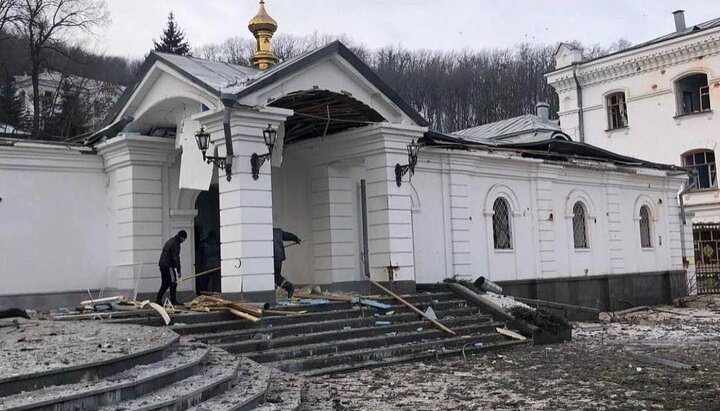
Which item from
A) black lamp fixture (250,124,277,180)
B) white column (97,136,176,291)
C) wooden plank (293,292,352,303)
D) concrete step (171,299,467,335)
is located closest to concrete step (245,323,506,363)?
concrete step (171,299,467,335)

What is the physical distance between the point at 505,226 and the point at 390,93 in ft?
21.4

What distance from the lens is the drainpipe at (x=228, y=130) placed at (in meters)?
13.6

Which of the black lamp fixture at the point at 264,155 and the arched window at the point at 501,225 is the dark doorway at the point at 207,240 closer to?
the black lamp fixture at the point at 264,155

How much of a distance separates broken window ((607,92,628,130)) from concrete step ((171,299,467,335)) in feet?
77.8

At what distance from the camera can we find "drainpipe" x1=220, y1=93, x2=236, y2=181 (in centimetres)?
1362

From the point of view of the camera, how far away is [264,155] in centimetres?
1423

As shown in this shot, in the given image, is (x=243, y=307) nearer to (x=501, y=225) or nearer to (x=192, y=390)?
(x=192, y=390)

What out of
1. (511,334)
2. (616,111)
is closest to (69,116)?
(616,111)

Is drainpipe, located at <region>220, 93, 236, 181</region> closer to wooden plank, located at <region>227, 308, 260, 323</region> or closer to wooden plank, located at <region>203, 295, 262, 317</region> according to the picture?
wooden plank, located at <region>203, 295, 262, 317</region>

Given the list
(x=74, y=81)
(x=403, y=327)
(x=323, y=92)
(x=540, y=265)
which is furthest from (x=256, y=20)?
(x=74, y=81)

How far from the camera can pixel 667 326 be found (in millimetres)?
17922

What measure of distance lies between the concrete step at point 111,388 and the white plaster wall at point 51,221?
7757 mm

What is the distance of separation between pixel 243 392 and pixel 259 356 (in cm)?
285

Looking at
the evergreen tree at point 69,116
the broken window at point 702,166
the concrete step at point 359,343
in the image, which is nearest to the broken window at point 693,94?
the broken window at point 702,166
